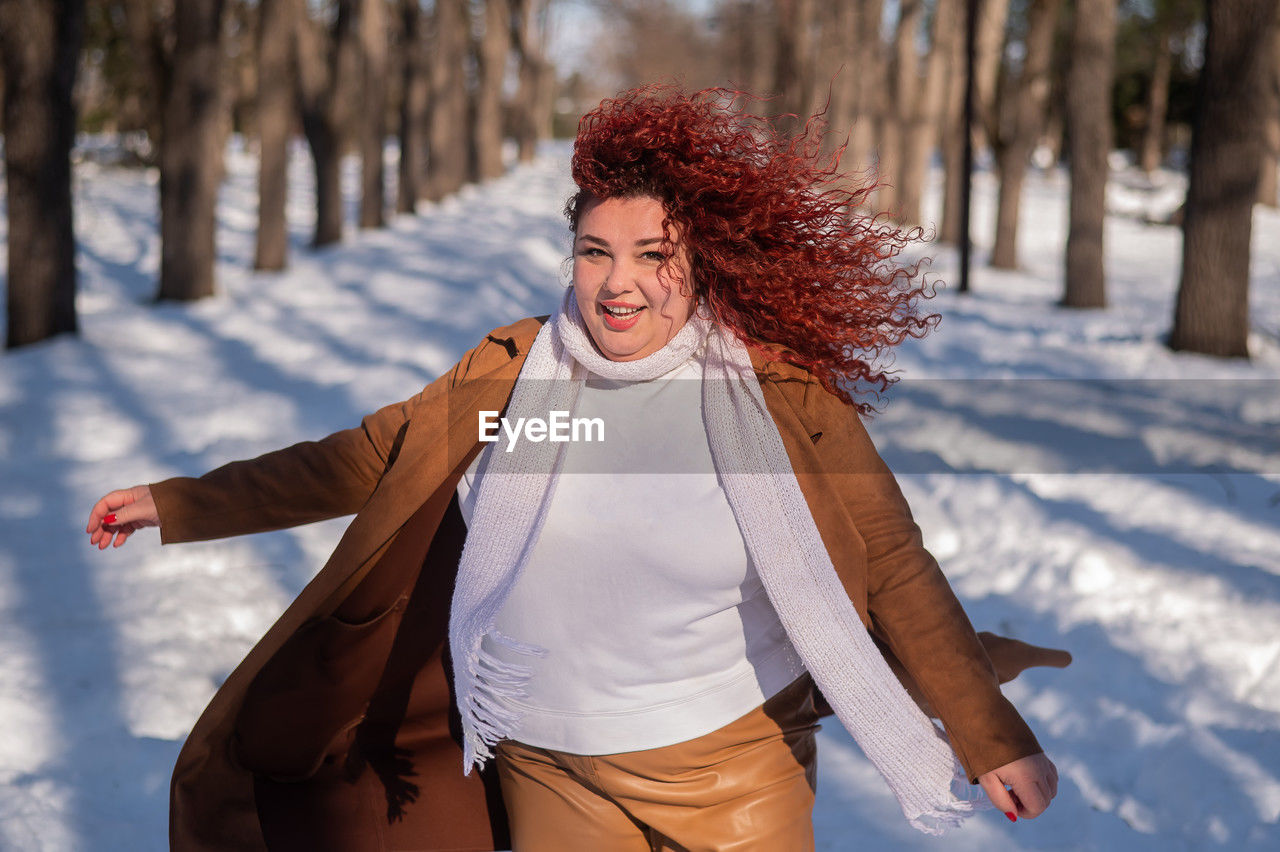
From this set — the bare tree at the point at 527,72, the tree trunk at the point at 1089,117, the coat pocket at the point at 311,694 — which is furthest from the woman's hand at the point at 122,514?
the bare tree at the point at 527,72

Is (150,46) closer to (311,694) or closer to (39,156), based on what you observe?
(39,156)

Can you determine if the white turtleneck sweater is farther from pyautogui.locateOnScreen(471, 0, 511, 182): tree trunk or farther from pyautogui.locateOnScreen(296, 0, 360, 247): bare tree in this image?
pyautogui.locateOnScreen(471, 0, 511, 182): tree trunk

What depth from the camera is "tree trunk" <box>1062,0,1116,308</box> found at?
1250 cm

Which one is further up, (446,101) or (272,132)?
(446,101)

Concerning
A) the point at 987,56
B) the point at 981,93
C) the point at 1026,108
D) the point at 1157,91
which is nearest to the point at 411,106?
the point at 987,56

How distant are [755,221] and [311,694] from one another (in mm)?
1289

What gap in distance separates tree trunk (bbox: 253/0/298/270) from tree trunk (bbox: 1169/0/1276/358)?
1046cm

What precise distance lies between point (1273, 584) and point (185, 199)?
10284mm

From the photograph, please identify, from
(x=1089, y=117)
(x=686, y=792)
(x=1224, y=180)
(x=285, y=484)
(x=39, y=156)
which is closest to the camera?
(x=686, y=792)

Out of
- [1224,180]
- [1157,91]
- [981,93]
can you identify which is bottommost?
[1224,180]

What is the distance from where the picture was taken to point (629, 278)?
2027mm

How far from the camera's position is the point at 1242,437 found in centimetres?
693

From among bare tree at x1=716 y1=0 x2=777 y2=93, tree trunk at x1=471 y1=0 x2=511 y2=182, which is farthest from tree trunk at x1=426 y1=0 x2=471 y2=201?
bare tree at x1=716 y1=0 x2=777 y2=93

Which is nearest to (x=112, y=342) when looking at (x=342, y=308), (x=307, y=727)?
(x=342, y=308)
